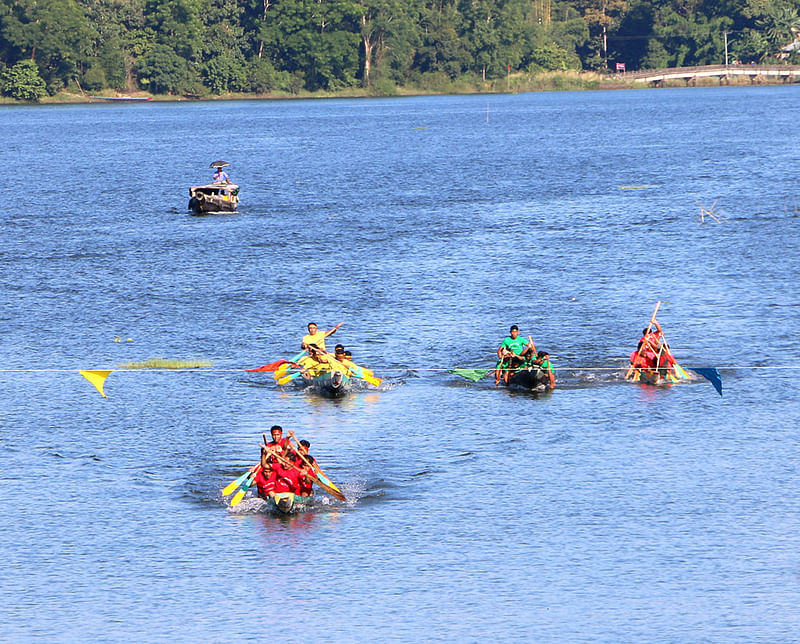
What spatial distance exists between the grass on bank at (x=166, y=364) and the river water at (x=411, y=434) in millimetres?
582

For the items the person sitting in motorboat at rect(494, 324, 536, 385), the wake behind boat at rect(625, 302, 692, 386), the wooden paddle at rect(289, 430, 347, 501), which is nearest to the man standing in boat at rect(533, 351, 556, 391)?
the person sitting in motorboat at rect(494, 324, 536, 385)

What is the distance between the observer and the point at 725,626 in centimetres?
2959

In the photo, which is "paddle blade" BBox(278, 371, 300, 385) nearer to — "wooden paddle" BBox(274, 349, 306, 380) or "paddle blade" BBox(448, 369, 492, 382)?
"wooden paddle" BBox(274, 349, 306, 380)

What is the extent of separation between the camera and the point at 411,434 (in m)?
43.2

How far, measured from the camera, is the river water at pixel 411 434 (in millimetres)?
31203

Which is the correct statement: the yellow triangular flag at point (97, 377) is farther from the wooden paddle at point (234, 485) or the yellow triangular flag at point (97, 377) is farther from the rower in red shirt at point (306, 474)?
the rower in red shirt at point (306, 474)

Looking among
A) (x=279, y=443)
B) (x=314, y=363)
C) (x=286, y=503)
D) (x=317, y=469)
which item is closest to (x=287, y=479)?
(x=286, y=503)

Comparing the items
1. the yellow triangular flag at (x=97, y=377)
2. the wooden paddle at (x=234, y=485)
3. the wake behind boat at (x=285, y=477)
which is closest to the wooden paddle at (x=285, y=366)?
the yellow triangular flag at (x=97, y=377)

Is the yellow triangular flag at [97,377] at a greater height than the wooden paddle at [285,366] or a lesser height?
greater

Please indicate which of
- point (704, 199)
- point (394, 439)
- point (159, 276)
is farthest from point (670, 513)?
point (704, 199)

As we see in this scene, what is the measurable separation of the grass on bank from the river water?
582 millimetres

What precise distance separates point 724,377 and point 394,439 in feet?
45.9

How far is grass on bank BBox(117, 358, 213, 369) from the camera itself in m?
52.5

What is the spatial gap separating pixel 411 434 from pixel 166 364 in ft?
44.6
